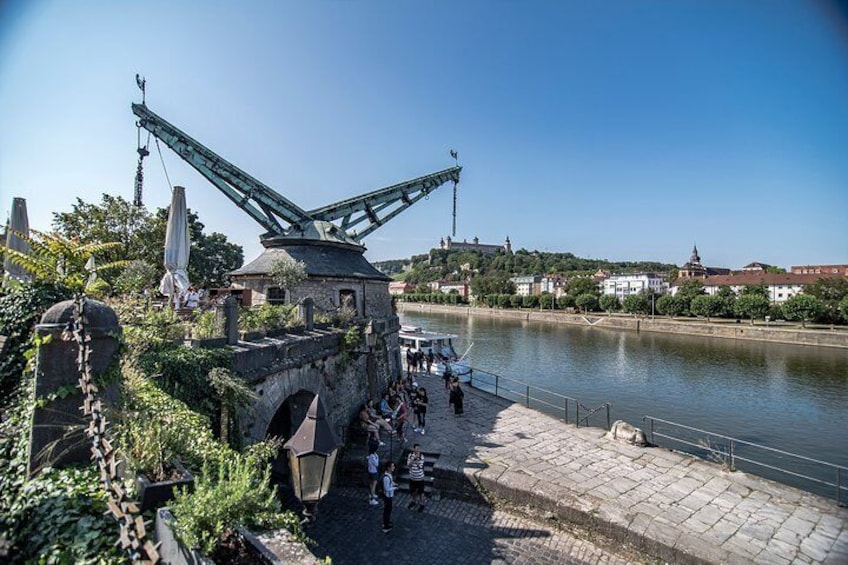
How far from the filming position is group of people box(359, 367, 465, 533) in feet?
28.9

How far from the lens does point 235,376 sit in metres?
7.15

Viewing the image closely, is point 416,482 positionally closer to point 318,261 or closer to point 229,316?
point 229,316

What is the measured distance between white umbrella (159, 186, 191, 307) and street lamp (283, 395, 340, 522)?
762 centimetres

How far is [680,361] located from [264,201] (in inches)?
1254

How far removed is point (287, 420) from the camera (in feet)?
37.1

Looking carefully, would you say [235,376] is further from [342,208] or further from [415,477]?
[342,208]

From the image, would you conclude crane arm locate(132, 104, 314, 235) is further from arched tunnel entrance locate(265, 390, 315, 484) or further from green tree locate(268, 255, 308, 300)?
arched tunnel entrance locate(265, 390, 315, 484)

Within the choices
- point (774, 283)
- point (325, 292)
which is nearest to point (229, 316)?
point (325, 292)

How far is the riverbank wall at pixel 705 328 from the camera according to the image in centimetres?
3912

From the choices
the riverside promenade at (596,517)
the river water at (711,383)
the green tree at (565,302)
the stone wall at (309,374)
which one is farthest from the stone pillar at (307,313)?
the green tree at (565,302)

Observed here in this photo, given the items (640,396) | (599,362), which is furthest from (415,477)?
(599,362)

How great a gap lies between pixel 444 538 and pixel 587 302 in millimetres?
68241

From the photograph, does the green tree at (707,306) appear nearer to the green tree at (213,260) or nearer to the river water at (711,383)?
the river water at (711,383)

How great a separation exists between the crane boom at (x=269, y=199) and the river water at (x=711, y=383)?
40.9 feet
